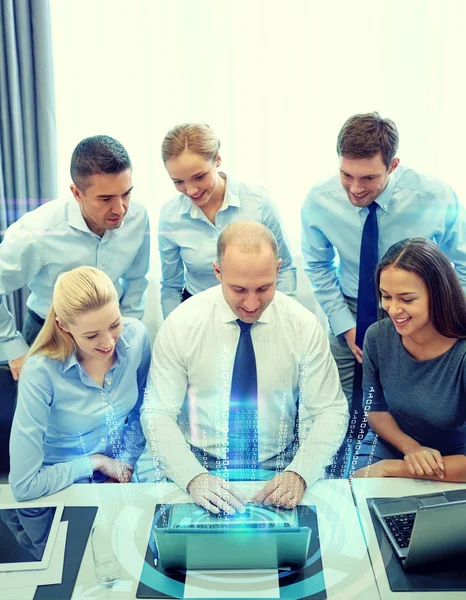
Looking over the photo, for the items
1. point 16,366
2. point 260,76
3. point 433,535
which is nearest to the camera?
point 433,535

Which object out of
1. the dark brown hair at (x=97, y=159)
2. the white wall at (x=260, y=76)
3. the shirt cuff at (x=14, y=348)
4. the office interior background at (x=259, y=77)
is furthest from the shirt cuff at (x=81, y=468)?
the office interior background at (x=259, y=77)

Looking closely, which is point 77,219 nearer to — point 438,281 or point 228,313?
point 228,313

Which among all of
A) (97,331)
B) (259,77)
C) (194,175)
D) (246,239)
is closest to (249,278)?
(246,239)

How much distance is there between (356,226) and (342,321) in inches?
14.2

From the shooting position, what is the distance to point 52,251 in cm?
227

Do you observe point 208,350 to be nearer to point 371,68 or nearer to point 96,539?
point 96,539

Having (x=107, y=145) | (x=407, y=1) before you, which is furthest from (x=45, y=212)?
(x=407, y=1)

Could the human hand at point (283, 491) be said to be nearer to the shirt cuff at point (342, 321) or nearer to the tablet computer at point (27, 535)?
→ the tablet computer at point (27, 535)

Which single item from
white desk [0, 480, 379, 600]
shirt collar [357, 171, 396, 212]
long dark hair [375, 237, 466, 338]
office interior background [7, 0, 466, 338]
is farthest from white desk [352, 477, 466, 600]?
office interior background [7, 0, 466, 338]

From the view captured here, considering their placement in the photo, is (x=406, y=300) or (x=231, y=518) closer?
(x=231, y=518)

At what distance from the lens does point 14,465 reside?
5.32 feet

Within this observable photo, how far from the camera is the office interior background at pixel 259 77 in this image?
289 centimetres

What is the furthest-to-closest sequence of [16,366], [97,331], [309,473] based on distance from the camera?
[16,366] < [97,331] < [309,473]

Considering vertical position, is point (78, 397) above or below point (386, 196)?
below
